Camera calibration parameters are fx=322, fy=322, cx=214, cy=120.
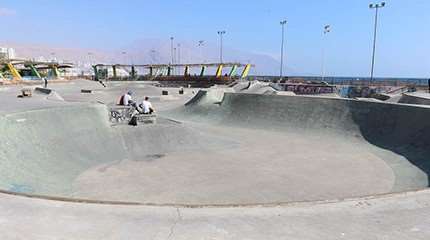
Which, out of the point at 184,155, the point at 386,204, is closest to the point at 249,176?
the point at 184,155

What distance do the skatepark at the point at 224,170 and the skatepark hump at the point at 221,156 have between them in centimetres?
4

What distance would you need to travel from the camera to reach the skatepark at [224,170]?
425 cm

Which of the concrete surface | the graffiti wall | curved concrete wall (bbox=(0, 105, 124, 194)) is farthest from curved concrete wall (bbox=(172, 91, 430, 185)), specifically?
the graffiti wall

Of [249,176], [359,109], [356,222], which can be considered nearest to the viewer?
[356,222]

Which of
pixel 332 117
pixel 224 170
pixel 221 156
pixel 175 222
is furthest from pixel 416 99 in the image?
pixel 175 222

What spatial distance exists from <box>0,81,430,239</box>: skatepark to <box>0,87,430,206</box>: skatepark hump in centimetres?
4

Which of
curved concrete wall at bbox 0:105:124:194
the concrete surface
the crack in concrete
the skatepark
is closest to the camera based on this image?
the crack in concrete

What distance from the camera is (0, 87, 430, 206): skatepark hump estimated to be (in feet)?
27.5

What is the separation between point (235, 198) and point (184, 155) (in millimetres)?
4793

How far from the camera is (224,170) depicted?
10.4 meters

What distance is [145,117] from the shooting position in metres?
14.5

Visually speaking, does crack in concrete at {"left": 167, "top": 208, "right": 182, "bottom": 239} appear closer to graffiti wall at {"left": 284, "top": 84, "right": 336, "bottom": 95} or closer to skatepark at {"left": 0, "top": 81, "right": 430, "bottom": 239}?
skatepark at {"left": 0, "top": 81, "right": 430, "bottom": 239}

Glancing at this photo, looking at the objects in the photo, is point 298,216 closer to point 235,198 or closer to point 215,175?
point 235,198

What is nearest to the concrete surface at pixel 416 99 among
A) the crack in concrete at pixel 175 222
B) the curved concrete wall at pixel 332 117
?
the curved concrete wall at pixel 332 117
